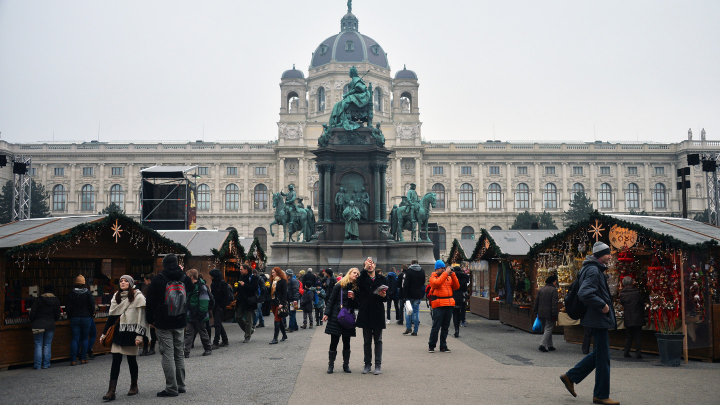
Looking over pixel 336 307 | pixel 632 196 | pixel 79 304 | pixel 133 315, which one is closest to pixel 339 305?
pixel 336 307

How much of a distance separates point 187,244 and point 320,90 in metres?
71.3

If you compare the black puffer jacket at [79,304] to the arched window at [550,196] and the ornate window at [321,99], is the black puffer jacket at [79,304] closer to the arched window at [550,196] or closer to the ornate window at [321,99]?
the ornate window at [321,99]

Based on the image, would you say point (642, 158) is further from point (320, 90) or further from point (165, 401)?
point (165, 401)

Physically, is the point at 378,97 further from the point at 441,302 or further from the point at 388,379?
the point at 388,379

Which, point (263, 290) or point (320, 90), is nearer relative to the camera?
point (263, 290)

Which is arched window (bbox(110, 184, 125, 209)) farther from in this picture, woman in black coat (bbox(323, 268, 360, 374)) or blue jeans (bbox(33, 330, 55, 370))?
woman in black coat (bbox(323, 268, 360, 374))

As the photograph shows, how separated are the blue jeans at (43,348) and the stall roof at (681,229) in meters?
10.9

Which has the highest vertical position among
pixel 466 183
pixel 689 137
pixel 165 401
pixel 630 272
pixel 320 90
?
pixel 320 90

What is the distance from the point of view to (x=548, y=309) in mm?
13172

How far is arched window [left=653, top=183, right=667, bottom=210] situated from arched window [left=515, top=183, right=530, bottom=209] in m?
17.3

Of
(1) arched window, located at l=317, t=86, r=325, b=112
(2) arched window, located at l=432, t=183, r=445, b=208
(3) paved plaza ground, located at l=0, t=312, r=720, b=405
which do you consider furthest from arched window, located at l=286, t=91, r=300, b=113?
(3) paved plaza ground, located at l=0, t=312, r=720, b=405

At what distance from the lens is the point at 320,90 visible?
289 ft

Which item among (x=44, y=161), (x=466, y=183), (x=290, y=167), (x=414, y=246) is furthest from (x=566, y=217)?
(x=44, y=161)

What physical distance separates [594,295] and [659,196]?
8831cm
